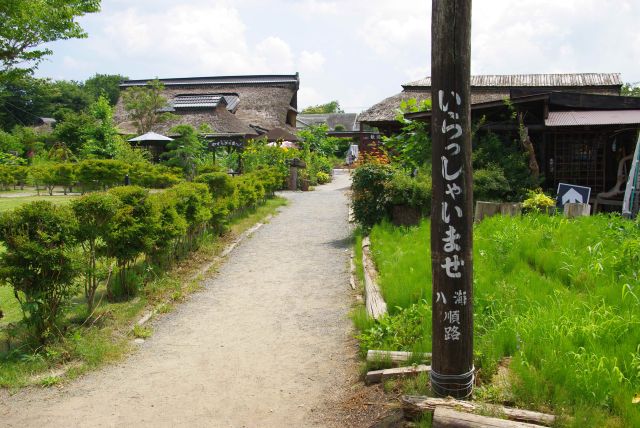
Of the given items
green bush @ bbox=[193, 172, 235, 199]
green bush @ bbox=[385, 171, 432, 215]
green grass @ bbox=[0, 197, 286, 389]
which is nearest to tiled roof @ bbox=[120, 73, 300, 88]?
green bush @ bbox=[193, 172, 235, 199]

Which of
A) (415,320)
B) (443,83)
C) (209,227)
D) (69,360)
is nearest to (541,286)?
(415,320)

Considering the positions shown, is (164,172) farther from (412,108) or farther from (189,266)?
(189,266)

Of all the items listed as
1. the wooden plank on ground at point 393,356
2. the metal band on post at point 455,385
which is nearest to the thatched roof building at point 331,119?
Answer: the wooden plank on ground at point 393,356

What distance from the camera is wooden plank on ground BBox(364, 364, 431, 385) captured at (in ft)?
14.4

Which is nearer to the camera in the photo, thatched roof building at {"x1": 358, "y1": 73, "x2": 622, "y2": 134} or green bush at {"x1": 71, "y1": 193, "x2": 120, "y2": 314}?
green bush at {"x1": 71, "y1": 193, "x2": 120, "y2": 314}

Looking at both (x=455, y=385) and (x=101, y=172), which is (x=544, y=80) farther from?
(x=455, y=385)

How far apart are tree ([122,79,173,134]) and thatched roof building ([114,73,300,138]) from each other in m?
0.64

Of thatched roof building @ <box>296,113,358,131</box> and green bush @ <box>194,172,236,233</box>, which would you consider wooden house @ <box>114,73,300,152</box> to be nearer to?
green bush @ <box>194,172,236,233</box>

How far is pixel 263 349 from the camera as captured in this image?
5.98 m

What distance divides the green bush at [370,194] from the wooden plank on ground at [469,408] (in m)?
7.71

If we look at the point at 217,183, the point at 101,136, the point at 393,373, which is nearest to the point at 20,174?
the point at 101,136

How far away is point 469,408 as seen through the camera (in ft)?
11.7

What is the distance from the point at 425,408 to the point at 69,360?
3729 mm

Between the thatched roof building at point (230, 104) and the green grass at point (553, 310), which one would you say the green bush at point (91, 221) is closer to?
the green grass at point (553, 310)
